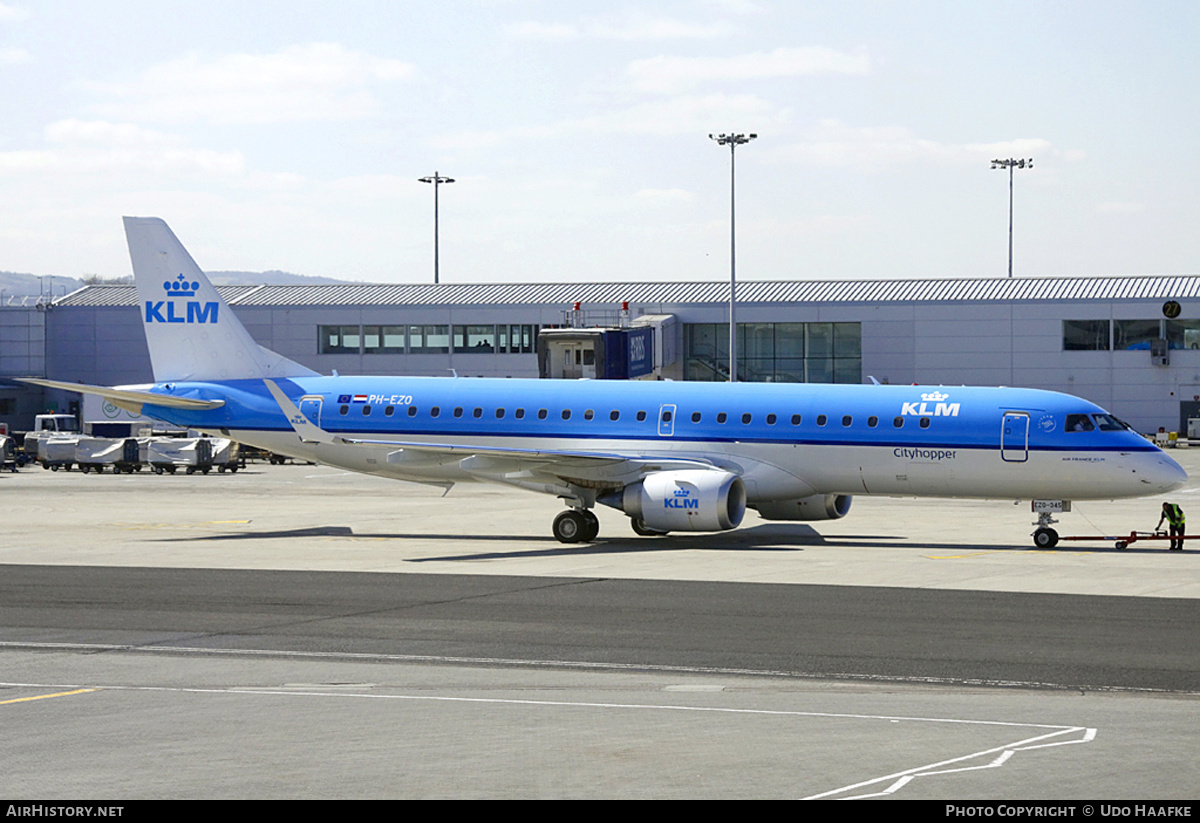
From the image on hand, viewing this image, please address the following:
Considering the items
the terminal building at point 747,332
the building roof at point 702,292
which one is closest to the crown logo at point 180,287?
the terminal building at point 747,332

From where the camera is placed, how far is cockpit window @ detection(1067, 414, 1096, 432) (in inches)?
1437

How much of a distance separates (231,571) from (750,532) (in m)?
15.9

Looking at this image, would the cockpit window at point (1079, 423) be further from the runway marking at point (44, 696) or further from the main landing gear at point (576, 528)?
the runway marking at point (44, 696)

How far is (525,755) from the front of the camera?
13430mm

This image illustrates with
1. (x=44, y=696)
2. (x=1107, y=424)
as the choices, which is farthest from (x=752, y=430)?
(x=44, y=696)

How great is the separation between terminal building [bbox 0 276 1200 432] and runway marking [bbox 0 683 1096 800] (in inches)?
2749

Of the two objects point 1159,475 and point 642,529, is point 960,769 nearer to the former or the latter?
point 1159,475

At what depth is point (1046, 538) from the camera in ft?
119

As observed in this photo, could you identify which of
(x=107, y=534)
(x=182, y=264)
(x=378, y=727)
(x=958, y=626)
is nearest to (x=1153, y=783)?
(x=378, y=727)

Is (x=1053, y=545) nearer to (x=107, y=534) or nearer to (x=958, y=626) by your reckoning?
(x=958, y=626)

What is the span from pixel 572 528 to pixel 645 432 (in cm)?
348

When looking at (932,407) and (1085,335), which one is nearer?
(932,407)

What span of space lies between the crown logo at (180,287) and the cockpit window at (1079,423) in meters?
25.7

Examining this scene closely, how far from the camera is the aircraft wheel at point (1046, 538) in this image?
1423 inches
